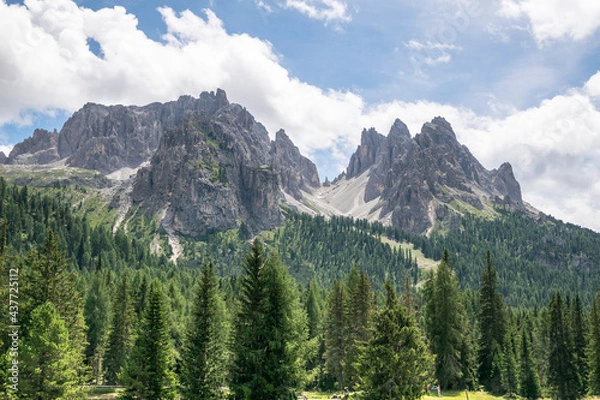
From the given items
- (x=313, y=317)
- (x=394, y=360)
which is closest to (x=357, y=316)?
(x=394, y=360)

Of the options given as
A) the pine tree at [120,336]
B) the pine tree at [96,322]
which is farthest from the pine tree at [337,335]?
the pine tree at [96,322]

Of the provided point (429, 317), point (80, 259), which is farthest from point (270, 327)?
point (80, 259)

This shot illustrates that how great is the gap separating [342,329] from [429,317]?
12.1 meters

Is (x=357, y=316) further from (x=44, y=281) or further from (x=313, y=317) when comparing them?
(x=44, y=281)

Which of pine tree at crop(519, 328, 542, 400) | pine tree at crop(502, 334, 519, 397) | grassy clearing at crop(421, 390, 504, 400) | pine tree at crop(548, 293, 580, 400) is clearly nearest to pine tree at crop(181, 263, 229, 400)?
grassy clearing at crop(421, 390, 504, 400)

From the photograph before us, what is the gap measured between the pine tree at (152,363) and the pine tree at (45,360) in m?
4.89

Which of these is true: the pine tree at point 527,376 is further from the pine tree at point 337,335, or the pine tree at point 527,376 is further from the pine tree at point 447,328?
the pine tree at point 337,335

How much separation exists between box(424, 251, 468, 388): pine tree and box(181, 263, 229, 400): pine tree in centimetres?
3281

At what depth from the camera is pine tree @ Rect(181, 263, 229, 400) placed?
37312 millimetres

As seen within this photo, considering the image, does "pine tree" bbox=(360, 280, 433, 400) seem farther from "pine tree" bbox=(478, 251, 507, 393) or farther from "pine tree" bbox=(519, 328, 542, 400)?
"pine tree" bbox=(519, 328, 542, 400)

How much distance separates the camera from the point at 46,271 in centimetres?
4244

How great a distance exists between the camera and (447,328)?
59781 millimetres

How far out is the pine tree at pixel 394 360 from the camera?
34406 mm

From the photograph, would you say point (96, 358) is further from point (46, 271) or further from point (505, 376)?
point (505, 376)
